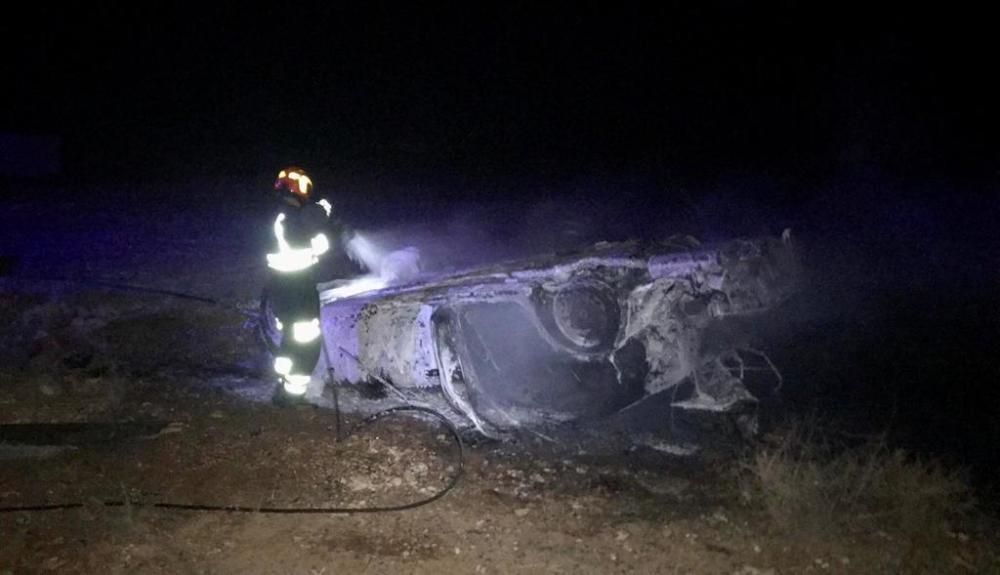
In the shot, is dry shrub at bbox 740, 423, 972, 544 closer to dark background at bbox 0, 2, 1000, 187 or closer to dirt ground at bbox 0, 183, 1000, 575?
dirt ground at bbox 0, 183, 1000, 575

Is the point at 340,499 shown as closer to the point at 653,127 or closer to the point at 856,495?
the point at 856,495

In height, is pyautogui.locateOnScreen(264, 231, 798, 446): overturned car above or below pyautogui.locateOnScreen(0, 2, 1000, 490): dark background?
below

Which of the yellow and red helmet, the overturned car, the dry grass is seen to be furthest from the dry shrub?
the yellow and red helmet

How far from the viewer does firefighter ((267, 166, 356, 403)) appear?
5.04m

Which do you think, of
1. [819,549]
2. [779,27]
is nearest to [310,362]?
[819,549]

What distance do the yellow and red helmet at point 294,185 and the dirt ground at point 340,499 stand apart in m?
1.56

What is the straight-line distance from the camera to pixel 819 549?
138 inches

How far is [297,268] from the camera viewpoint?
502 cm

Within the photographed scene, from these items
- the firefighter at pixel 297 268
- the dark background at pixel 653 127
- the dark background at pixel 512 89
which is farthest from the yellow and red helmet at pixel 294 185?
the dark background at pixel 512 89

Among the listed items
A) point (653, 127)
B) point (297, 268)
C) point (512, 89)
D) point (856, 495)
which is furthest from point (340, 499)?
point (512, 89)

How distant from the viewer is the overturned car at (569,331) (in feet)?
14.7

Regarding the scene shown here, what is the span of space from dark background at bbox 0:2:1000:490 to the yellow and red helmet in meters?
3.75

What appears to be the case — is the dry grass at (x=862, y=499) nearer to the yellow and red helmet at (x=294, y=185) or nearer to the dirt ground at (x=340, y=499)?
the dirt ground at (x=340, y=499)

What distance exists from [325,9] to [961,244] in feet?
84.4
